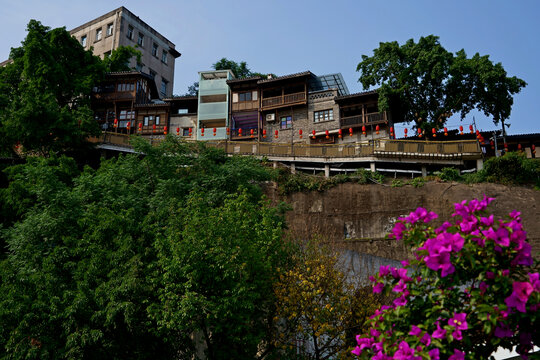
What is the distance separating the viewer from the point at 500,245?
5418 millimetres

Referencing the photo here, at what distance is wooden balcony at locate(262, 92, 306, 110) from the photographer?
41.0 metres

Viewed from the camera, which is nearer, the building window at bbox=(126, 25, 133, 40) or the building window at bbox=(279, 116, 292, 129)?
the building window at bbox=(279, 116, 292, 129)

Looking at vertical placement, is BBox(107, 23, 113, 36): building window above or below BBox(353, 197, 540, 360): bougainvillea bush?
above

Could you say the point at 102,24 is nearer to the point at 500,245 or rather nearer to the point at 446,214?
the point at 446,214

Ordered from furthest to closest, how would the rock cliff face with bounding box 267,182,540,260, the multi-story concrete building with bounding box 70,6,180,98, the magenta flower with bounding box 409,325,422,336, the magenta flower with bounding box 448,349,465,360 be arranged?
1. the multi-story concrete building with bounding box 70,6,180,98
2. the rock cliff face with bounding box 267,182,540,260
3. the magenta flower with bounding box 409,325,422,336
4. the magenta flower with bounding box 448,349,465,360

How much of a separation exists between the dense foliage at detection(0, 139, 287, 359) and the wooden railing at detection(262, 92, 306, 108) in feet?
77.3

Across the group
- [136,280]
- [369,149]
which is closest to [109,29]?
[369,149]

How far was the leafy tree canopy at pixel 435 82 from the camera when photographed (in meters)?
34.1

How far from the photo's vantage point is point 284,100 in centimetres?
4141

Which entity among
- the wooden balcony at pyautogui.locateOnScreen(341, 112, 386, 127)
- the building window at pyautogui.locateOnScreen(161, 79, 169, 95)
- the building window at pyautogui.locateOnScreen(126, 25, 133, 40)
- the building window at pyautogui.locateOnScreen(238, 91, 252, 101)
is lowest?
the wooden balcony at pyautogui.locateOnScreen(341, 112, 386, 127)

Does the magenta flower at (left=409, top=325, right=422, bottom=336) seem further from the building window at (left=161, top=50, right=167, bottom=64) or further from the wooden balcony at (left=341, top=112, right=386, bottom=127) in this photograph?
the building window at (left=161, top=50, right=167, bottom=64)

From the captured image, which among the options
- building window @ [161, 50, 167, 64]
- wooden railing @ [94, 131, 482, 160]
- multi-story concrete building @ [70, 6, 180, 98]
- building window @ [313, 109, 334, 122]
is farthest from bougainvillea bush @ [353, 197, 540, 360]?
building window @ [161, 50, 167, 64]

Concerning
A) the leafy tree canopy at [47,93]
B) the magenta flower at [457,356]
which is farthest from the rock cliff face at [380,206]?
the magenta flower at [457,356]

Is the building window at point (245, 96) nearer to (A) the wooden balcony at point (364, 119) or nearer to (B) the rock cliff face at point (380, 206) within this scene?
(A) the wooden balcony at point (364, 119)
